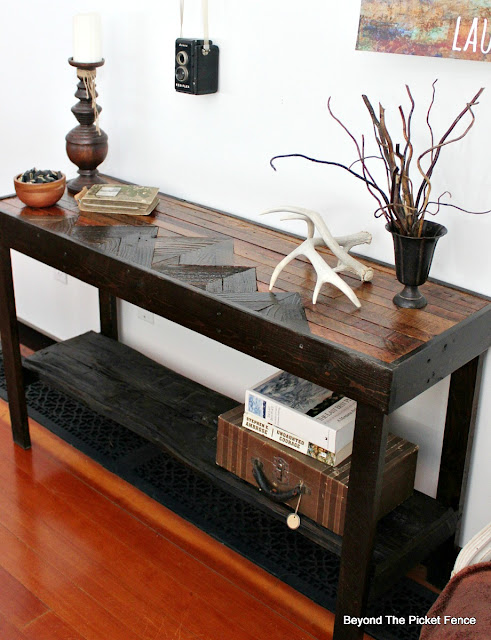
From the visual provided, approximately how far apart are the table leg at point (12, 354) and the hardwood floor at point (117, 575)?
6.3 inches

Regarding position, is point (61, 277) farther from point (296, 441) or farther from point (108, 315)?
point (296, 441)

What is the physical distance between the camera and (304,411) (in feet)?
6.97

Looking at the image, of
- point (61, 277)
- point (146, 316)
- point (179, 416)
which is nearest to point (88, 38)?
point (146, 316)

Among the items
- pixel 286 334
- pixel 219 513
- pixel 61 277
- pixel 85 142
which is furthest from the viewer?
pixel 61 277

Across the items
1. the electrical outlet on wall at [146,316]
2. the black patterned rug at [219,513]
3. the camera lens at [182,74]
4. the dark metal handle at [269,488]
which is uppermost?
the camera lens at [182,74]

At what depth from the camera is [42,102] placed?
10.2ft

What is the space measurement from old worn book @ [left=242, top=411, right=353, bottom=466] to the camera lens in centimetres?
102

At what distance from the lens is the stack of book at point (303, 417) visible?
2.08 metres

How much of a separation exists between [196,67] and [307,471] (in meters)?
1.21

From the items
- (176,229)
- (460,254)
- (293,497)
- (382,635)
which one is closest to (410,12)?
(460,254)

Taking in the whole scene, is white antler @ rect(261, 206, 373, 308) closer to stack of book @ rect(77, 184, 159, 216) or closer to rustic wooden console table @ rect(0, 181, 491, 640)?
rustic wooden console table @ rect(0, 181, 491, 640)

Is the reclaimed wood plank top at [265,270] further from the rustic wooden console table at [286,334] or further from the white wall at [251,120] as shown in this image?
the white wall at [251,120]

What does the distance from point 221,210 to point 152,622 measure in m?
1.25

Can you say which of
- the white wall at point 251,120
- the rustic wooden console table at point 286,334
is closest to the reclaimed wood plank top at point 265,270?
the rustic wooden console table at point 286,334
